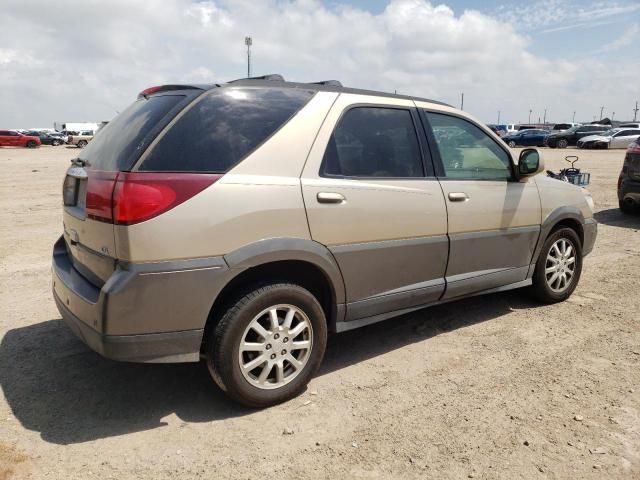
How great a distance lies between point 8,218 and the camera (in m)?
8.73

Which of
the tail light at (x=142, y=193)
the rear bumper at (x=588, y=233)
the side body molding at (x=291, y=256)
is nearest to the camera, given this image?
the tail light at (x=142, y=193)

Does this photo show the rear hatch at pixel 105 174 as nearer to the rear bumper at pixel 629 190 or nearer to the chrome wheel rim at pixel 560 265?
the chrome wheel rim at pixel 560 265

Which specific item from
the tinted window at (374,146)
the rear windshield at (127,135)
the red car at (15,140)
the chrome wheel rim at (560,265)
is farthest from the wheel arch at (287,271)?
the red car at (15,140)

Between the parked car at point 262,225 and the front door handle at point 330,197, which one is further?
the front door handle at point 330,197

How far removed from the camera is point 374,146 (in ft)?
11.3

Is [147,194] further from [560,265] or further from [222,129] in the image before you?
[560,265]

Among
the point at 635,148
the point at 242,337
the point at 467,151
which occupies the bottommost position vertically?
the point at 242,337

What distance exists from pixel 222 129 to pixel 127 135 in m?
0.55

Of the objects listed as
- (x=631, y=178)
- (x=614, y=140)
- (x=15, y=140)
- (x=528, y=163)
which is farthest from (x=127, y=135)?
(x=15, y=140)

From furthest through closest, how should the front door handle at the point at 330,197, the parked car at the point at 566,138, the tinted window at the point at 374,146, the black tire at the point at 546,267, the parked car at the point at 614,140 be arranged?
the parked car at the point at 566,138 → the parked car at the point at 614,140 → the black tire at the point at 546,267 → the tinted window at the point at 374,146 → the front door handle at the point at 330,197

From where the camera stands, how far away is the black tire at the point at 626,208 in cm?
930

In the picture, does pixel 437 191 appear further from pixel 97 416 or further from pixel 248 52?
pixel 248 52

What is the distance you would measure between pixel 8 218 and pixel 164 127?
748 cm

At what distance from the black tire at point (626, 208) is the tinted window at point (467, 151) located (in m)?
6.36
